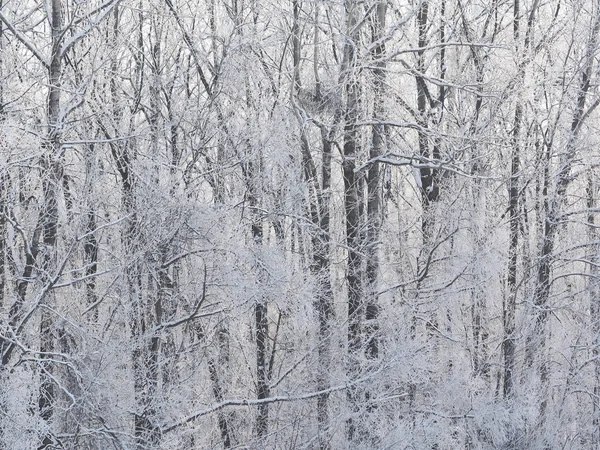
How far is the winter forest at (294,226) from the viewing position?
30.2ft

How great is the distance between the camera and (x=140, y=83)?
11.8m

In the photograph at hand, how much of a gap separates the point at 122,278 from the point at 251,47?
4433mm

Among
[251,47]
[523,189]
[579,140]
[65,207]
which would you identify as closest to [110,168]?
[65,207]

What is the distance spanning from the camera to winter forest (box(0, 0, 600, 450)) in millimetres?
9211

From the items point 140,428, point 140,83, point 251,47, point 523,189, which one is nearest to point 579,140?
point 523,189

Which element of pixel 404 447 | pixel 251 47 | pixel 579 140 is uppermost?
pixel 251 47

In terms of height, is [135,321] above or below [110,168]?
below

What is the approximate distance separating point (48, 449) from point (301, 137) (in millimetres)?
6444

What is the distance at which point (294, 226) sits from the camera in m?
12.5

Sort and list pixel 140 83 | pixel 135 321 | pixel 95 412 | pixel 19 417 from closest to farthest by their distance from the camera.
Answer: pixel 19 417, pixel 95 412, pixel 135 321, pixel 140 83

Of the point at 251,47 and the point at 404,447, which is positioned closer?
the point at 404,447

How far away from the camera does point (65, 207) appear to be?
9.50 metres

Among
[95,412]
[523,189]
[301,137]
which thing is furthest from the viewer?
[523,189]

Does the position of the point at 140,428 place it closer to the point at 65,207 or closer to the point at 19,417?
the point at 19,417
